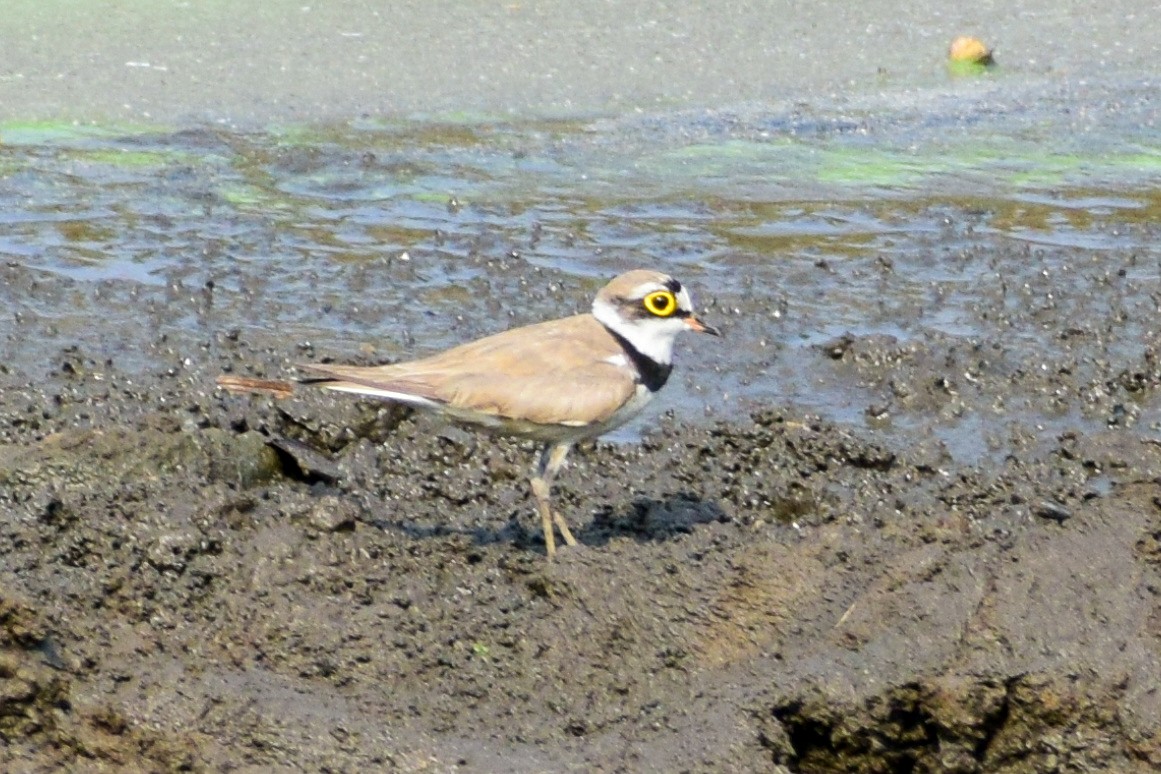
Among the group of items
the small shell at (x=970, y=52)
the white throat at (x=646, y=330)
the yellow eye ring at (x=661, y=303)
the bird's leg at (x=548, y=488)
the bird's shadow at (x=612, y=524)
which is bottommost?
the bird's shadow at (x=612, y=524)

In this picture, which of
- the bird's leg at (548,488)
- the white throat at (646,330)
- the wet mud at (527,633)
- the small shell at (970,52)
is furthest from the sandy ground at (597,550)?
the small shell at (970,52)

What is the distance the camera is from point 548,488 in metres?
5.48

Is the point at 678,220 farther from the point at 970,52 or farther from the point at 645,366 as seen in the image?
the point at 970,52

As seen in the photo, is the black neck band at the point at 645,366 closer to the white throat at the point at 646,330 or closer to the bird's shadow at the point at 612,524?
the white throat at the point at 646,330

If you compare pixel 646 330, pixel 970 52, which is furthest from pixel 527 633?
pixel 970 52

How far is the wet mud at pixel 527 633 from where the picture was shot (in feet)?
12.9

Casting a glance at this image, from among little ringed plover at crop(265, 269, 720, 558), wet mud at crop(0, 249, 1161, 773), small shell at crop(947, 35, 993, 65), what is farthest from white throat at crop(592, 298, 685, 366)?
small shell at crop(947, 35, 993, 65)

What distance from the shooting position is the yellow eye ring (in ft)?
18.6

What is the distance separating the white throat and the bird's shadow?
48cm

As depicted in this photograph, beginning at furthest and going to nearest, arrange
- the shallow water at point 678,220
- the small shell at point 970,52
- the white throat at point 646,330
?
the small shell at point 970,52 < the shallow water at point 678,220 < the white throat at point 646,330

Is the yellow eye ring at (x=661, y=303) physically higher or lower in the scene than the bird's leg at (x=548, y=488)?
higher

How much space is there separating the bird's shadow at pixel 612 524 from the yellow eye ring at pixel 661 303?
0.64 metres

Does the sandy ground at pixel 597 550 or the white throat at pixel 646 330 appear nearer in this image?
the sandy ground at pixel 597 550

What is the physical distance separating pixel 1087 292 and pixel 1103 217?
1369mm
